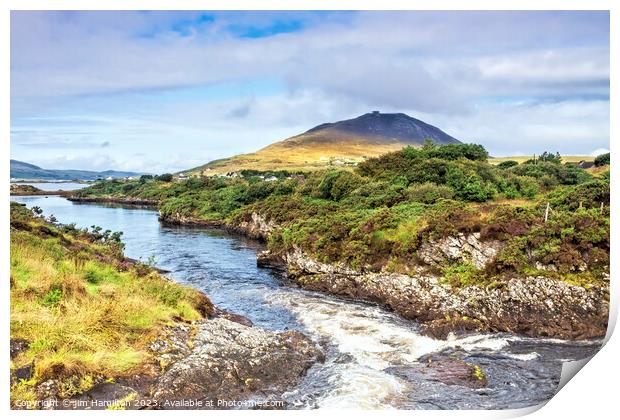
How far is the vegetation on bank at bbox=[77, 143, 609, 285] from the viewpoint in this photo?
13.3 meters

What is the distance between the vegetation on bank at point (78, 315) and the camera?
22.7ft

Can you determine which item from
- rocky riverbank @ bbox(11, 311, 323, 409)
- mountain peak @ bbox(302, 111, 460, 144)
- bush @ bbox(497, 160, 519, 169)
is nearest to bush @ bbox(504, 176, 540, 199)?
mountain peak @ bbox(302, 111, 460, 144)

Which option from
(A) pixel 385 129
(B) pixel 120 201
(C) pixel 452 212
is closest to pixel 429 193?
(A) pixel 385 129

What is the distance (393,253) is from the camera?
54.6 ft

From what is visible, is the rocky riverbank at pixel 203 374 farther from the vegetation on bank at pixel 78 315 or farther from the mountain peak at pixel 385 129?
the mountain peak at pixel 385 129

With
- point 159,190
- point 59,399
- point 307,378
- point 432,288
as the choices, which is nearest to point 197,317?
point 307,378

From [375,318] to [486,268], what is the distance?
366cm

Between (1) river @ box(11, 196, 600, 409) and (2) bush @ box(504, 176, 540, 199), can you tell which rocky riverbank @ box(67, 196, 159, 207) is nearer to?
(1) river @ box(11, 196, 600, 409)

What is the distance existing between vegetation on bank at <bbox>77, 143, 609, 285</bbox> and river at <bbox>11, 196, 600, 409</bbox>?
8.34ft

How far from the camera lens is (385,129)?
20.3 meters

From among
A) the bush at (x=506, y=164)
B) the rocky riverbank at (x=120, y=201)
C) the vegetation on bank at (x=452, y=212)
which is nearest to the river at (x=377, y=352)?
the vegetation on bank at (x=452, y=212)

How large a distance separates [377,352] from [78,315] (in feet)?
19.6

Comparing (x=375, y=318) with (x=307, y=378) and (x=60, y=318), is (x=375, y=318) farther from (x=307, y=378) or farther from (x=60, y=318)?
(x=60, y=318)

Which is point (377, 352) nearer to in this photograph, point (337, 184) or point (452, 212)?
point (452, 212)
